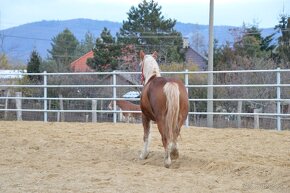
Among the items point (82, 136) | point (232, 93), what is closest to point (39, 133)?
point (82, 136)

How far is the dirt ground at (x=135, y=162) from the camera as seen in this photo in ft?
17.1

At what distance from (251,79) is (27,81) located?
9998 millimetres

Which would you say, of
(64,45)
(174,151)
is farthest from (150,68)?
(64,45)

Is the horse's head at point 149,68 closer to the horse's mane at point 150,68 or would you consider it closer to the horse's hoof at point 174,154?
the horse's mane at point 150,68

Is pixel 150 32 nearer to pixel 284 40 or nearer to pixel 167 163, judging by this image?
pixel 284 40

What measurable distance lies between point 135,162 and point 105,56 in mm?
25394

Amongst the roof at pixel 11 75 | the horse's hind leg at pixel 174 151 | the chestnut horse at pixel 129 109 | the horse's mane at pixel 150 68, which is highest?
the roof at pixel 11 75

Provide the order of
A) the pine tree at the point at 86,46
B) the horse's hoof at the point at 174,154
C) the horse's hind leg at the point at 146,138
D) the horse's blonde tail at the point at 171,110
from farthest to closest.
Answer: the pine tree at the point at 86,46, the horse's hind leg at the point at 146,138, the horse's hoof at the point at 174,154, the horse's blonde tail at the point at 171,110

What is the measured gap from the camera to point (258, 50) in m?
31.4

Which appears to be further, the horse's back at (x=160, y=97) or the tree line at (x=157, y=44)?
the tree line at (x=157, y=44)

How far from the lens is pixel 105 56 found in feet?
105

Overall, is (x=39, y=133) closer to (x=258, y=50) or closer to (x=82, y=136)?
(x=82, y=136)

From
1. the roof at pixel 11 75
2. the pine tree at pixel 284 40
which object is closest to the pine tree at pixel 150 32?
the pine tree at pixel 284 40

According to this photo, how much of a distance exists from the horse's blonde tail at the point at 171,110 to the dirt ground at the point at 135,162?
1.57 feet
